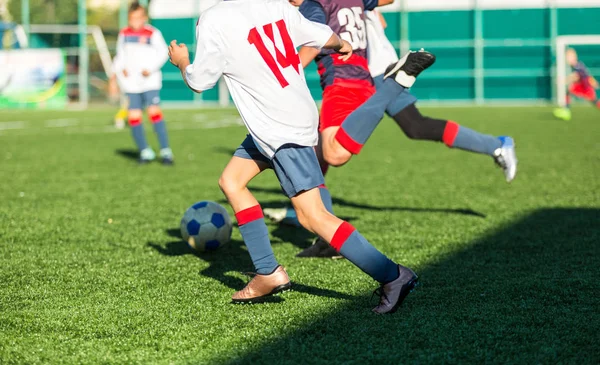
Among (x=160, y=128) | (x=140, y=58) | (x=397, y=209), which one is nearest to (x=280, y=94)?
(x=397, y=209)

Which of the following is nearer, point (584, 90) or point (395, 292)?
point (395, 292)

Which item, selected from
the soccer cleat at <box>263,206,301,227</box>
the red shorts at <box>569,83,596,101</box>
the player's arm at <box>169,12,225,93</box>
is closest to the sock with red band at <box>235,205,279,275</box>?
the player's arm at <box>169,12,225,93</box>

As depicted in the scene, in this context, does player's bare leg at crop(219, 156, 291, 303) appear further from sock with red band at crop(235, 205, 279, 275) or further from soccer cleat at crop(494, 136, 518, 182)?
soccer cleat at crop(494, 136, 518, 182)

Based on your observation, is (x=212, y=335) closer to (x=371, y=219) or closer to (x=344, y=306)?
(x=344, y=306)

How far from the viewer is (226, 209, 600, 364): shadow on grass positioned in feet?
10.0

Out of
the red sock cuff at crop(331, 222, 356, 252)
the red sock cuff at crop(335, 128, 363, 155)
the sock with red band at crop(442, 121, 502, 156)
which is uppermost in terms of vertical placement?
the red sock cuff at crop(335, 128, 363, 155)

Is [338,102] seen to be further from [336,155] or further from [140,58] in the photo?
[140,58]

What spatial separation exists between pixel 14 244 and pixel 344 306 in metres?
2.67

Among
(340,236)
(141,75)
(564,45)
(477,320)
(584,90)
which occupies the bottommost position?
(584,90)

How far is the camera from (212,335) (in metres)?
3.36

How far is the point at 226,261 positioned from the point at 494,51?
92.0 feet

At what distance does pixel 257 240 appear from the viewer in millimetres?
3910

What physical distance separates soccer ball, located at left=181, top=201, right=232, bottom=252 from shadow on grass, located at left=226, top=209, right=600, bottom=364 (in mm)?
1358

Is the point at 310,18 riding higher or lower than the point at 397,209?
higher
